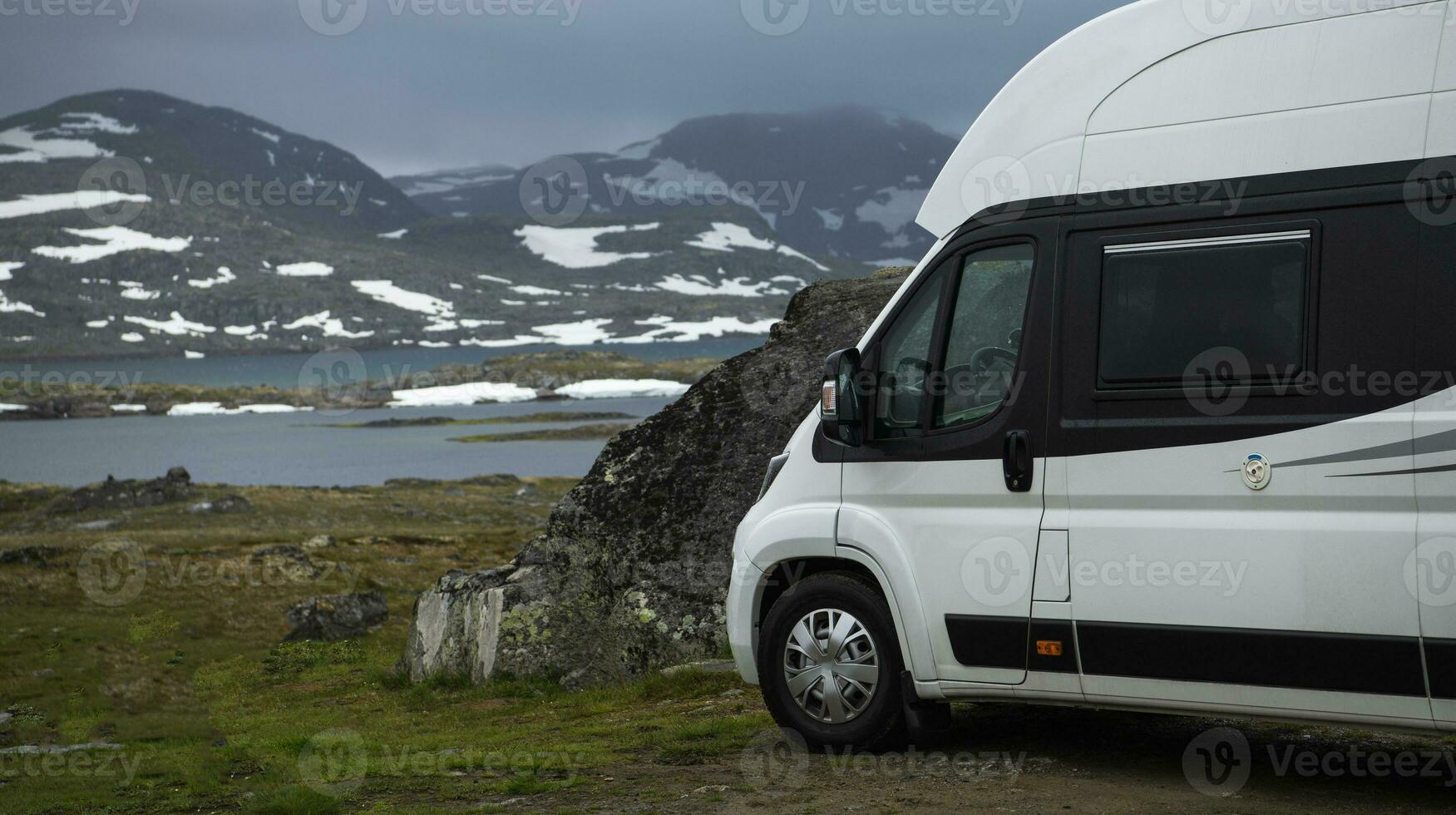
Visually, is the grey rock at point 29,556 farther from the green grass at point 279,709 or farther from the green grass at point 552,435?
the green grass at point 552,435

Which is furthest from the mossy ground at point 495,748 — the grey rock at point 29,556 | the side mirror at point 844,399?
the grey rock at point 29,556

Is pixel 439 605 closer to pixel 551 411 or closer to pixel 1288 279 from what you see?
pixel 1288 279

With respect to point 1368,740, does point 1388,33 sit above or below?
above

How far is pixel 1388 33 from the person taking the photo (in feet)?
21.7

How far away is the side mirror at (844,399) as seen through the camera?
26.0 ft

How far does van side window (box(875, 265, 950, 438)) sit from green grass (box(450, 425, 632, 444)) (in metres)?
93.1

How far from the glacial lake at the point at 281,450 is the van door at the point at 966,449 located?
66.2m

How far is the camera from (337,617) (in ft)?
75.3

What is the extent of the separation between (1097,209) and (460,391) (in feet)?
553

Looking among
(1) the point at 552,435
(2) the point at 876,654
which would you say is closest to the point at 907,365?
(2) the point at 876,654

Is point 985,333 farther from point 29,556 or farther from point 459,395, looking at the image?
point 459,395

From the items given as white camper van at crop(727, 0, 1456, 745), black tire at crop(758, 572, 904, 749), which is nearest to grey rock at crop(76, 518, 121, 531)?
black tire at crop(758, 572, 904, 749)

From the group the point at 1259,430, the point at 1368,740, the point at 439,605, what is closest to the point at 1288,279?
the point at 1259,430

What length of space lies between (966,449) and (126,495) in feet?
181
